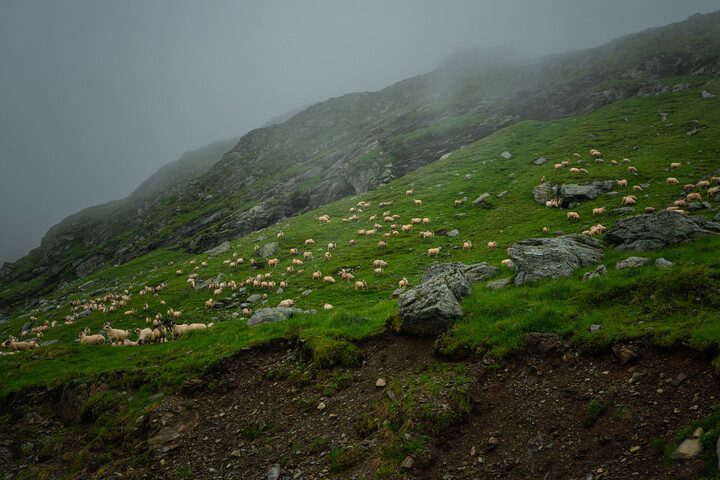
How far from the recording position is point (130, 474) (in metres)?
9.15

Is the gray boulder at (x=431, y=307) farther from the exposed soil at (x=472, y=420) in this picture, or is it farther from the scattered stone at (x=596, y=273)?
the scattered stone at (x=596, y=273)

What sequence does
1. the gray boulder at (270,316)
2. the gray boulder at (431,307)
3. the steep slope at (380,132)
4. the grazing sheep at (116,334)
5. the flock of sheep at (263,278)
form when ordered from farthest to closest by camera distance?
the steep slope at (380,132), the grazing sheep at (116,334), the flock of sheep at (263,278), the gray boulder at (270,316), the gray boulder at (431,307)

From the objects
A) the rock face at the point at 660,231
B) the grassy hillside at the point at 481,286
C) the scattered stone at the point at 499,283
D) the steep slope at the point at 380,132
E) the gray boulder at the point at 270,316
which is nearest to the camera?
the grassy hillside at the point at 481,286

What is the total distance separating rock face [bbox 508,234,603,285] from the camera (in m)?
14.6

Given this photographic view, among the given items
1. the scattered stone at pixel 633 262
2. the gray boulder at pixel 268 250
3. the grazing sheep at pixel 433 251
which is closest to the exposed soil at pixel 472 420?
the scattered stone at pixel 633 262

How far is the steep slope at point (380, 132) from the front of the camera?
9206cm

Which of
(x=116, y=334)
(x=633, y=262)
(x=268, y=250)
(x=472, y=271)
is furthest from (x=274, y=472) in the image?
(x=268, y=250)

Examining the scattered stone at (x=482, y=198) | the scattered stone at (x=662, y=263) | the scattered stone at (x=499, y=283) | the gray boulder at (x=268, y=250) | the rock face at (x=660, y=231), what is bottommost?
the scattered stone at (x=482, y=198)

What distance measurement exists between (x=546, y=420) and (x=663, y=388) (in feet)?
8.78

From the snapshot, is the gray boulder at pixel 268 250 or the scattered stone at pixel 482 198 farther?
the scattered stone at pixel 482 198

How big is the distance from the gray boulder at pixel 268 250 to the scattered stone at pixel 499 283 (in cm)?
3488

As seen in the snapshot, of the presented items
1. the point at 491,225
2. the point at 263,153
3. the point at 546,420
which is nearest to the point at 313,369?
the point at 546,420

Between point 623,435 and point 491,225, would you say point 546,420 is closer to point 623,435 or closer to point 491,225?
point 623,435

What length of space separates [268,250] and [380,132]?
96.4 m
